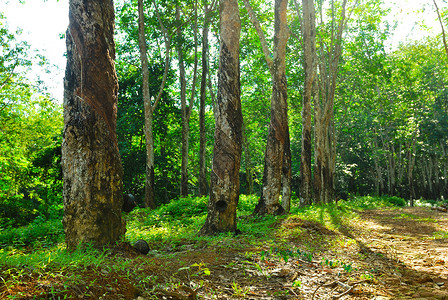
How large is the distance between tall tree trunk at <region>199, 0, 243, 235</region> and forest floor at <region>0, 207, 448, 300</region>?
631 mm

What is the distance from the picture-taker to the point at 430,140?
29.0 m

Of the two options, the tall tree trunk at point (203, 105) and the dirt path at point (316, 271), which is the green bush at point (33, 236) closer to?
the dirt path at point (316, 271)

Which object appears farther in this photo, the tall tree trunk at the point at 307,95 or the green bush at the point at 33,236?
the tall tree trunk at the point at 307,95

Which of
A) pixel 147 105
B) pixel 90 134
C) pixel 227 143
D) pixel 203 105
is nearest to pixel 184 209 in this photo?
pixel 147 105

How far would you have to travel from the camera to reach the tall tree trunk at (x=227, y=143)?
23.2ft

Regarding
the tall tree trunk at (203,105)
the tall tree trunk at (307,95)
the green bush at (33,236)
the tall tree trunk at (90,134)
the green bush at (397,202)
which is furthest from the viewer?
the green bush at (397,202)

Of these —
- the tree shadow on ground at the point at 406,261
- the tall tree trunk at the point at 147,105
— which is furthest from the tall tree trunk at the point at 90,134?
the tall tree trunk at the point at 147,105

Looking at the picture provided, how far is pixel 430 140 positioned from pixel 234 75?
27.1 meters

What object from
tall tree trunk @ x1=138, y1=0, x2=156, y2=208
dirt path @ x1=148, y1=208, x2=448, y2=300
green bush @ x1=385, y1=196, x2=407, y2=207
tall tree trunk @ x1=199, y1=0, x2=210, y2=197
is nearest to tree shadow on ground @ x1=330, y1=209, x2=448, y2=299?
dirt path @ x1=148, y1=208, x2=448, y2=300

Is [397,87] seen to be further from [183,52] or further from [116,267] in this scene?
[116,267]

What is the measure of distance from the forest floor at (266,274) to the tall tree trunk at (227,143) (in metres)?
0.63

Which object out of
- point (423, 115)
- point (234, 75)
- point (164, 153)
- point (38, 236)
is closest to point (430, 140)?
point (423, 115)

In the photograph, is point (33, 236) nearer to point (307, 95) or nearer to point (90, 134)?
point (90, 134)

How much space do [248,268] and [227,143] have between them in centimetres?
296
